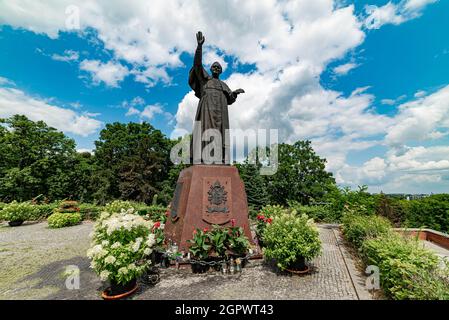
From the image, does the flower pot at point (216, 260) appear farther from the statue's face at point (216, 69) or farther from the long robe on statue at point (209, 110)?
the statue's face at point (216, 69)

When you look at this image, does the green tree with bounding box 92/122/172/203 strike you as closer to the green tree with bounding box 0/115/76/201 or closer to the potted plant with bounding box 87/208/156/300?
the green tree with bounding box 0/115/76/201

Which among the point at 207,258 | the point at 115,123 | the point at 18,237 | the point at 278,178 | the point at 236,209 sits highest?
the point at 115,123

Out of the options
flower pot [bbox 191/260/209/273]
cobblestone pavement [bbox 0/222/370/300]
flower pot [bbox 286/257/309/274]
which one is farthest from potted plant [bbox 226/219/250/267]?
flower pot [bbox 286/257/309/274]

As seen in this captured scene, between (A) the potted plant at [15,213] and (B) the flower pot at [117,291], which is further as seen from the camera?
(A) the potted plant at [15,213]

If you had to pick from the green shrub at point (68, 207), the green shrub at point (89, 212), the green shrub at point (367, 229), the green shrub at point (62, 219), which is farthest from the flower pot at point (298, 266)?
the green shrub at point (89, 212)

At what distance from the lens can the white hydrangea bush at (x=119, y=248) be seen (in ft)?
11.7

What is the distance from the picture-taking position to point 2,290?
4.36m

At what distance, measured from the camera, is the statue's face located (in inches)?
287

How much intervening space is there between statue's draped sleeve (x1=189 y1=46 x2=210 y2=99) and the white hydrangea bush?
499 cm

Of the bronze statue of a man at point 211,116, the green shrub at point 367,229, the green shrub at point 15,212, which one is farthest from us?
the green shrub at point 15,212

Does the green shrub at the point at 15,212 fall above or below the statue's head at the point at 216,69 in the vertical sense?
below
